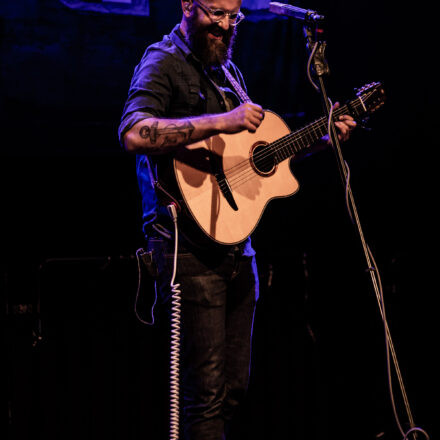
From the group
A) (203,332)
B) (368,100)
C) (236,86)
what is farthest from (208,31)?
(203,332)

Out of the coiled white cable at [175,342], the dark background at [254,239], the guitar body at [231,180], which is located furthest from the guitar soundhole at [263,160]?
the dark background at [254,239]

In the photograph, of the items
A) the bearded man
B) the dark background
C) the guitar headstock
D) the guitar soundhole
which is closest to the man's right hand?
the bearded man

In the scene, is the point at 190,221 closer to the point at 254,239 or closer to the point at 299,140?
the point at 299,140

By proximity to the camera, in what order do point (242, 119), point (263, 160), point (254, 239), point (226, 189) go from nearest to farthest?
point (242, 119), point (226, 189), point (263, 160), point (254, 239)

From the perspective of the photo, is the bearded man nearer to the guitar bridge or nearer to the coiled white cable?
the coiled white cable

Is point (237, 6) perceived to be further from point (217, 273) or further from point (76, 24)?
point (76, 24)

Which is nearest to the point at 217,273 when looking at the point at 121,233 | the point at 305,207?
the point at 121,233

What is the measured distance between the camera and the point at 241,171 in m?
2.33

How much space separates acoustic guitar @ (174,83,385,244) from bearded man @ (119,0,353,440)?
0.06 metres

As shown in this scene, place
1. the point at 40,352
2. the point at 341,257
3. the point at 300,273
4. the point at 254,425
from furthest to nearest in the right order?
the point at 341,257 < the point at 300,273 < the point at 254,425 < the point at 40,352

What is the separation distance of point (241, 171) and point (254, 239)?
1.55 metres

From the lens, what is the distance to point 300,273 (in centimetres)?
364

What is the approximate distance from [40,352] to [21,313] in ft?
0.87

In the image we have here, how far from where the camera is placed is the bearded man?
205 centimetres
